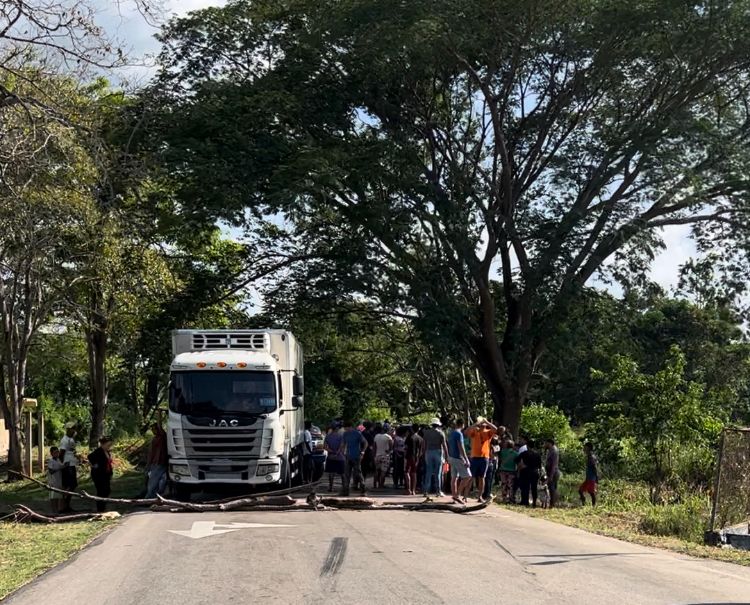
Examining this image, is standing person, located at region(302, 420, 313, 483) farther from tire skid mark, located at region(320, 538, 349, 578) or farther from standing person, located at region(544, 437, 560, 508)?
tire skid mark, located at region(320, 538, 349, 578)

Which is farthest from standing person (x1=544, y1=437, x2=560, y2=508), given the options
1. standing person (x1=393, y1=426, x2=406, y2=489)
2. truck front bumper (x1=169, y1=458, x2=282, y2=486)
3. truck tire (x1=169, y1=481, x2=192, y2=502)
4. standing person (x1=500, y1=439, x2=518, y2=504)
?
truck tire (x1=169, y1=481, x2=192, y2=502)

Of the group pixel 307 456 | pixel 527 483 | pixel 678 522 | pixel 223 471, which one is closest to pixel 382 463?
pixel 307 456

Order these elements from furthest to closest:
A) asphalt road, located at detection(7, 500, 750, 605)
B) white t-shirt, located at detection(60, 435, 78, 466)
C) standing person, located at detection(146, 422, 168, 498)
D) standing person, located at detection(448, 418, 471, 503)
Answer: standing person, located at detection(146, 422, 168, 498), white t-shirt, located at detection(60, 435, 78, 466), standing person, located at detection(448, 418, 471, 503), asphalt road, located at detection(7, 500, 750, 605)

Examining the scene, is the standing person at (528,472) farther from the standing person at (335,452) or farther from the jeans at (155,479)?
the jeans at (155,479)

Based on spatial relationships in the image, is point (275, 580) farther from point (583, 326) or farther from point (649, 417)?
point (583, 326)

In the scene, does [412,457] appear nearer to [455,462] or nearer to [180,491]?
[455,462]

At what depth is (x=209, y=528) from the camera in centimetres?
1464

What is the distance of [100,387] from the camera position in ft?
112

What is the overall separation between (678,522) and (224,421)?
8.76 meters

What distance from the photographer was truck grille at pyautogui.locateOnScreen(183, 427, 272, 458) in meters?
19.0

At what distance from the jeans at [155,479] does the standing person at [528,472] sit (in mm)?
7577

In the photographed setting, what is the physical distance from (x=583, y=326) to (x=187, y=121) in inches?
463

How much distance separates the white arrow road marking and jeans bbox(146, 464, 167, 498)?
4791 millimetres

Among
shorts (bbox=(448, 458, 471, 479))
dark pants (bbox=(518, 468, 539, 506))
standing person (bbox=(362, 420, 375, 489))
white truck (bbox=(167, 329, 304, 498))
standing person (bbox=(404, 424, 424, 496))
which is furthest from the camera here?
standing person (bbox=(362, 420, 375, 489))
